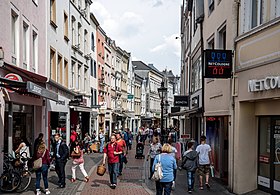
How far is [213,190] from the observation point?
12.7m

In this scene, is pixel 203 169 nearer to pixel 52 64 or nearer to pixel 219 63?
pixel 219 63

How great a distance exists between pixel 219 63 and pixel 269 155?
300 centimetres

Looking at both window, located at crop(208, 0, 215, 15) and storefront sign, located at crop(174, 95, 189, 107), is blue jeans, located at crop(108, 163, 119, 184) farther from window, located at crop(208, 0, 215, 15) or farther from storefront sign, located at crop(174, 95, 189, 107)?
storefront sign, located at crop(174, 95, 189, 107)

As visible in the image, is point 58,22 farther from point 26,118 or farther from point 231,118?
point 231,118

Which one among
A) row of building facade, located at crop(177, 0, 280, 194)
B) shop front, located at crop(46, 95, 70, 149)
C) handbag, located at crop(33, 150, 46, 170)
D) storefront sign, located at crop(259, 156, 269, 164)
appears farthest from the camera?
shop front, located at crop(46, 95, 70, 149)

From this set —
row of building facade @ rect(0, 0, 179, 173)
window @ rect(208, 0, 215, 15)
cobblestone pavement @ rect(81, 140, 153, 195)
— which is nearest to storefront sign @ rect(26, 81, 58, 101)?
row of building facade @ rect(0, 0, 179, 173)

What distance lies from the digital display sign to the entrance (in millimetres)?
1708

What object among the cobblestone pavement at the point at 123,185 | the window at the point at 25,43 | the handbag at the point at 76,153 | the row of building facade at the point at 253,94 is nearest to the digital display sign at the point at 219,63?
the row of building facade at the point at 253,94

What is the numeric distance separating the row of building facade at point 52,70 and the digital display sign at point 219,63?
4.96 m

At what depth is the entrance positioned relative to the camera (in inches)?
430

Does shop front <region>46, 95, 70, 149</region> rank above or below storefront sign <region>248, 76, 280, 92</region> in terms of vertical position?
below

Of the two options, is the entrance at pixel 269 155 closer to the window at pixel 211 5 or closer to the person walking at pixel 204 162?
the person walking at pixel 204 162

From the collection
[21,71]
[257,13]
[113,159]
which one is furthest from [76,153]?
[257,13]

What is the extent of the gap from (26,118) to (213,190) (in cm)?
837
